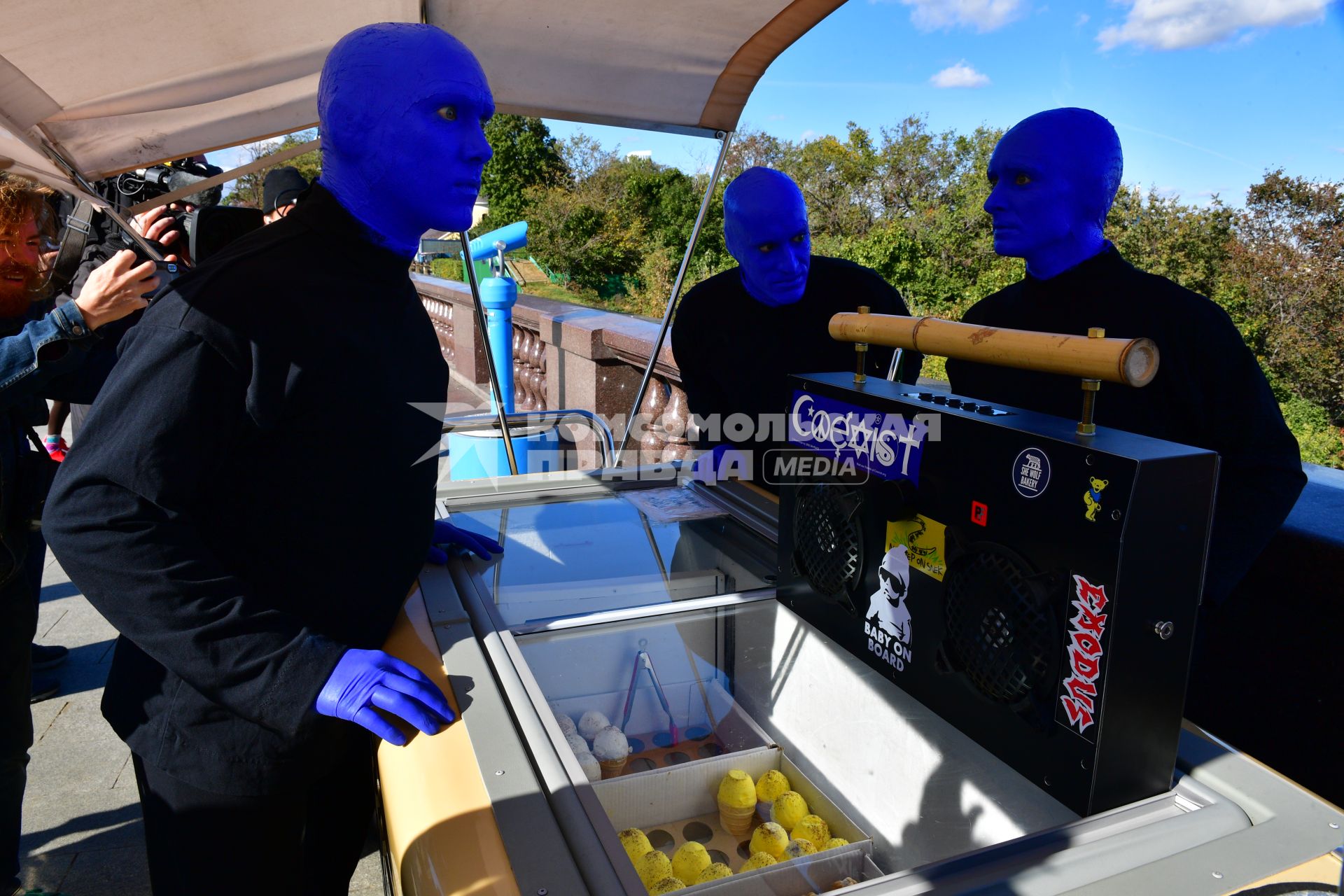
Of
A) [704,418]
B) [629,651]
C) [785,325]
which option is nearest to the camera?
[629,651]

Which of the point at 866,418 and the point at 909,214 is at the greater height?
the point at 909,214

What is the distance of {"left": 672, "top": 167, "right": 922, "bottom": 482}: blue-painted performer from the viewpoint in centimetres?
253

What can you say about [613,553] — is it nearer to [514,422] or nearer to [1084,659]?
[1084,659]

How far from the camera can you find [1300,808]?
92 centimetres

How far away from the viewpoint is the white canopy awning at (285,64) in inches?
78.6

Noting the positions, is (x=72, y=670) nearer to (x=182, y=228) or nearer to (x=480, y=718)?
(x=182, y=228)

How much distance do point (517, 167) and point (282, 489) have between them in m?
40.2

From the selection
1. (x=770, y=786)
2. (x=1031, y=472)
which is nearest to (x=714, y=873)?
(x=770, y=786)

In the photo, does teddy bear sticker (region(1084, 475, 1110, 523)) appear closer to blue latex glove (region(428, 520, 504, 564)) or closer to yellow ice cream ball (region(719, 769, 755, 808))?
yellow ice cream ball (region(719, 769, 755, 808))

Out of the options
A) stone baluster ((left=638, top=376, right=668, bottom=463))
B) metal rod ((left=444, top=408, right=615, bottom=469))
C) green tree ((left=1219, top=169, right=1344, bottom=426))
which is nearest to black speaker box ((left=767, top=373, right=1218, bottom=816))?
metal rod ((left=444, top=408, right=615, bottom=469))

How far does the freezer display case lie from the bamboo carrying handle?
48cm

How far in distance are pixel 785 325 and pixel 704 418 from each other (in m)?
0.43

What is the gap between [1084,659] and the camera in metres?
0.88

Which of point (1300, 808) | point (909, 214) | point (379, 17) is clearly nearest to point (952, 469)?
point (1300, 808)
